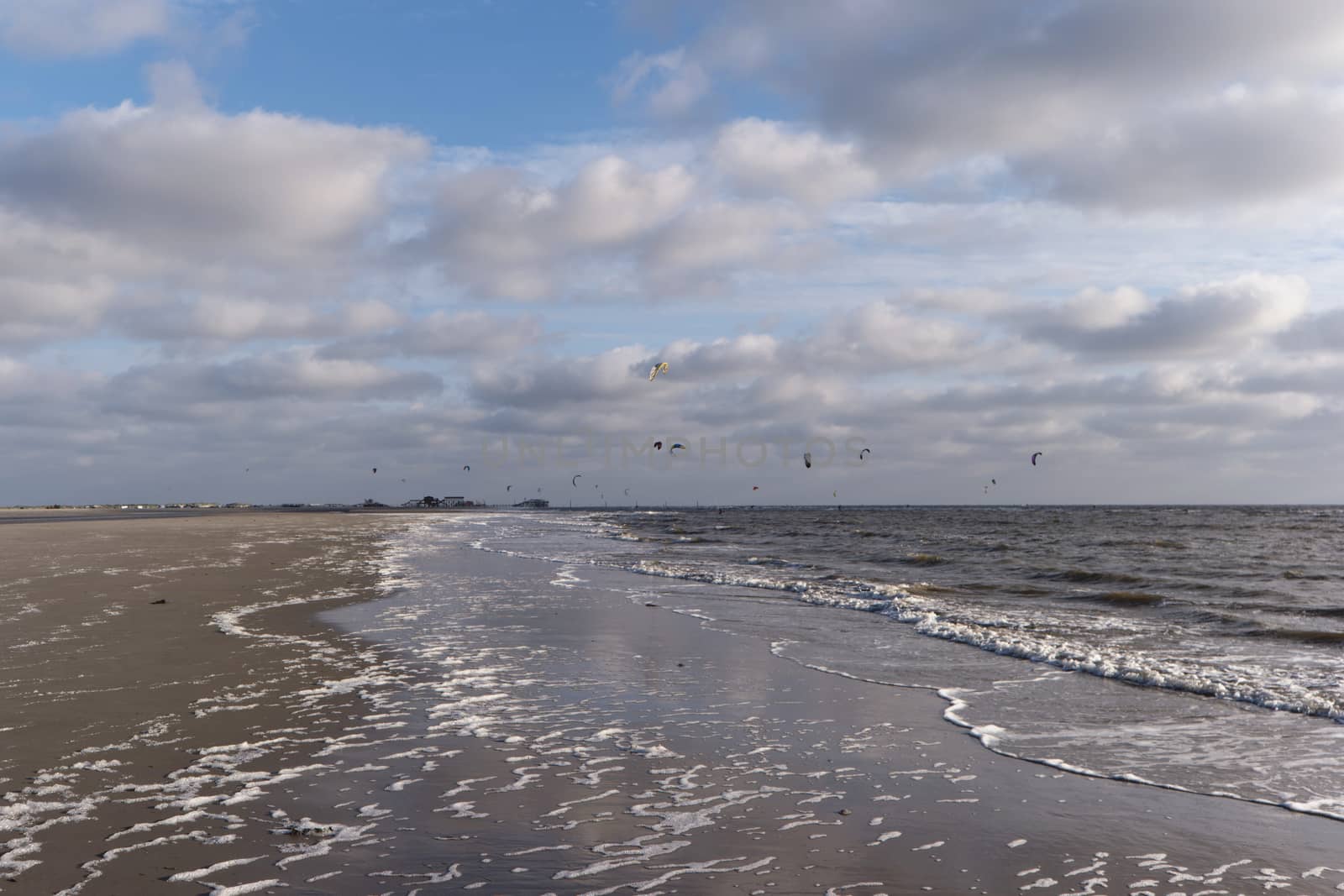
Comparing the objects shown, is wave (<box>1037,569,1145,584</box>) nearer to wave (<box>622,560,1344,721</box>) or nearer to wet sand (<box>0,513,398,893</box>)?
wave (<box>622,560,1344,721</box>)

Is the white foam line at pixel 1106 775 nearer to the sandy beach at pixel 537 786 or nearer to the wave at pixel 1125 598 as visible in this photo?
the sandy beach at pixel 537 786

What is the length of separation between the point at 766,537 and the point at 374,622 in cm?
4733

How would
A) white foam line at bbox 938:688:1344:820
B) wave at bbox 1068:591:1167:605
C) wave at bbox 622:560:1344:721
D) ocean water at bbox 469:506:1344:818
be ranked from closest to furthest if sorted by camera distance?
white foam line at bbox 938:688:1344:820 < ocean water at bbox 469:506:1344:818 < wave at bbox 622:560:1344:721 < wave at bbox 1068:591:1167:605

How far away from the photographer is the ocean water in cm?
849

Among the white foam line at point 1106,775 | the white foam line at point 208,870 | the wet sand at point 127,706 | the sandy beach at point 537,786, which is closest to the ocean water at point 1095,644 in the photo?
the white foam line at point 1106,775

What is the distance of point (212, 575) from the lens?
75.7 feet

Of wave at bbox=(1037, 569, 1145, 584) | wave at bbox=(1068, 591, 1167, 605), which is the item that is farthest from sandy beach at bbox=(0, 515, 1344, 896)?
wave at bbox=(1037, 569, 1145, 584)

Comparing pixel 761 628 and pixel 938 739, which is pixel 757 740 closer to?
pixel 938 739

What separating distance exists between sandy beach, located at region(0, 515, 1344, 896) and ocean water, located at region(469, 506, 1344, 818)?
895mm

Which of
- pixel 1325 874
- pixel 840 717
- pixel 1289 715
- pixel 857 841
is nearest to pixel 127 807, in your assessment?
pixel 857 841

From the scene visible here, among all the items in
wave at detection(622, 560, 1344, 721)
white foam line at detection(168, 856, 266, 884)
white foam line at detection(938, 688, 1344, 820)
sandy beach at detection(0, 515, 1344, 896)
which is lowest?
wave at detection(622, 560, 1344, 721)

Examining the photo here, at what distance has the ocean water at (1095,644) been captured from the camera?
849cm

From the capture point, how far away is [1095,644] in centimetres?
1538

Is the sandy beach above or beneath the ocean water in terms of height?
above
